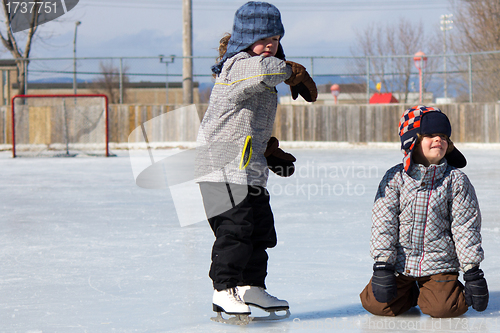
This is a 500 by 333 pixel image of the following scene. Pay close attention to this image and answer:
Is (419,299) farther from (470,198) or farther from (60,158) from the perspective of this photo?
(60,158)

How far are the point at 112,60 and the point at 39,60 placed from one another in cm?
179

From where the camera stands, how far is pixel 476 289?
2.20 meters

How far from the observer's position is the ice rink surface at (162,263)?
2273 millimetres

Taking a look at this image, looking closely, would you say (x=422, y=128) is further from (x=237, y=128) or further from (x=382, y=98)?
(x=382, y=98)

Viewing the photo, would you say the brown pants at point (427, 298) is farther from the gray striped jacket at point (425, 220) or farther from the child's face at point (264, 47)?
the child's face at point (264, 47)

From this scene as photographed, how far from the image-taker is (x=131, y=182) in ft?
22.9

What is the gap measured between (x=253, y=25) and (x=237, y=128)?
0.40 m

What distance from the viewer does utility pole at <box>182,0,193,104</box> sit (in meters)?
14.2

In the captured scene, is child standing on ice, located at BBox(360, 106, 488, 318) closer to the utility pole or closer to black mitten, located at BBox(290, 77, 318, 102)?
black mitten, located at BBox(290, 77, 318, 102)

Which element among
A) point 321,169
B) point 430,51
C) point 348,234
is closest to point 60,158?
point 321,169

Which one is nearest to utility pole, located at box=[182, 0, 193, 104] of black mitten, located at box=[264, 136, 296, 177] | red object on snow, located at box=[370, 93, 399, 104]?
red object on snow, located at box=[370, 93, 399, 104]

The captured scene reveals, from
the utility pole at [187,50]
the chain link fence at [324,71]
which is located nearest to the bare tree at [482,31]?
the chain link fence at [324,71]

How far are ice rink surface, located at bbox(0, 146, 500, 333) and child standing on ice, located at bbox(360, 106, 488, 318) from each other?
86mm

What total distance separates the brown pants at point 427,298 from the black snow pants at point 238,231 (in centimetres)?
45
